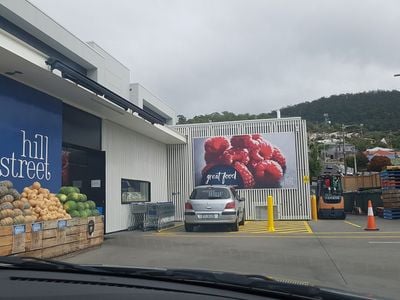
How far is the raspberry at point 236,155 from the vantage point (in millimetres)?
23625

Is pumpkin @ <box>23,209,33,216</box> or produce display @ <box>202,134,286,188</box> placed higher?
produce display @ <box>202,134,286,188</box>

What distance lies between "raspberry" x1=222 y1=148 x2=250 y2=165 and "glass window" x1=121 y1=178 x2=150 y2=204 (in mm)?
4425

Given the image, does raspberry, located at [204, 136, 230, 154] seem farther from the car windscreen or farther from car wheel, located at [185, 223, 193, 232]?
car wheel, located at [185, 223, 193, 232]

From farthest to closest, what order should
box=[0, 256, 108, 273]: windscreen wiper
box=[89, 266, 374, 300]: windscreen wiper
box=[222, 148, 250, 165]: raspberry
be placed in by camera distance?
box=[222, 148, 250, 165]: raspberry, box=[0, 256, 108, 273]: windscreen wiper, box=[89, 266, 374, 300]: windscreen wiper

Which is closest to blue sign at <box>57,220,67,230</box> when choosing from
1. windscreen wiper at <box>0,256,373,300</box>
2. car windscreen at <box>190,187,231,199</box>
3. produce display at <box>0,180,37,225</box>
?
produce display at <box>0,180,37,225</box>

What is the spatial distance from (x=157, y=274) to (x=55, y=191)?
39.0 ft

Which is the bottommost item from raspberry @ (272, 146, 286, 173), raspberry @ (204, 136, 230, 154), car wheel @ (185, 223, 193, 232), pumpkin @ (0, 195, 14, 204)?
car wheel @ (185, 223, 193, 232)

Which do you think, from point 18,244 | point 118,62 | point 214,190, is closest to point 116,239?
point 214,190

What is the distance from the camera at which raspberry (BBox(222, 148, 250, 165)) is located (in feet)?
77.5

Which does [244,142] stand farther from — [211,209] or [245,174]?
[211,209]

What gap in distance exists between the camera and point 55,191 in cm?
1352

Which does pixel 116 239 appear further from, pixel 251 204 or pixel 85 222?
pixel 251 204

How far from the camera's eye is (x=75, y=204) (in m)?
12.1

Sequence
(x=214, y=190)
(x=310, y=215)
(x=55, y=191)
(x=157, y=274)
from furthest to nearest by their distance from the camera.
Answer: (x=310, y=215) → (x=214, y=190) → (x=55, y=191) → (x=157, y=274)
